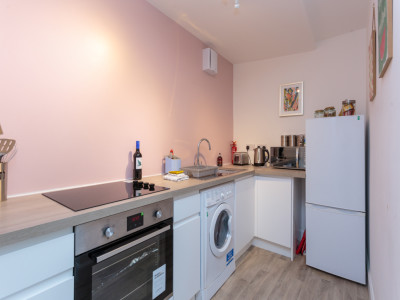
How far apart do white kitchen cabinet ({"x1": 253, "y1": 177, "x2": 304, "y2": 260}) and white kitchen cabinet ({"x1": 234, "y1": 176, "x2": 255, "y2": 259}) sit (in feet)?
0.30

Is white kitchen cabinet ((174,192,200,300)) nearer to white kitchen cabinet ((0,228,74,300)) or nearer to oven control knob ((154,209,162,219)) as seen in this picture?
oven control knob ((154,209,162,219))

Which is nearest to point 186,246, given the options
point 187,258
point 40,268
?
point 187,258

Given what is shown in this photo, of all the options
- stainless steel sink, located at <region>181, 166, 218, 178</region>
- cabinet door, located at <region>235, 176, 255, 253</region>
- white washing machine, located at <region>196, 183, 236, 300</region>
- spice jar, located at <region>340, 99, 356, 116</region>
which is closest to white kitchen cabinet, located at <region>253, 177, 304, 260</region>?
cabinet door, located at <region>235, 176, 255, 253</region>

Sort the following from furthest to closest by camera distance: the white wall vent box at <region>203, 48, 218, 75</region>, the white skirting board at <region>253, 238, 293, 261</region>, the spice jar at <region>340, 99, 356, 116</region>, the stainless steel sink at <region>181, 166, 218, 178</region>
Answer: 1. the white wall vent box at <region>203, 48, 218, 75</region>
2. the white skirting board at <region>253, 238, 293, 261</region>
3. the spice jar at <region>340, 99, 356, 116</region>
4. the stainless steel sink at <region>181, 166, 218, 178</region>

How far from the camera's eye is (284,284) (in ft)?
6.11

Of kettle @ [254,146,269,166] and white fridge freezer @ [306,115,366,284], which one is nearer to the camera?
white fridge freezer @ [306,115,366,284]

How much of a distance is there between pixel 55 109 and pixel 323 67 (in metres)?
2.83

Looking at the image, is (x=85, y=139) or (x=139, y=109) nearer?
(x=85, y=139)

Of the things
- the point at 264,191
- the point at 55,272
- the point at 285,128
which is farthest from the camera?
the point at 285,128

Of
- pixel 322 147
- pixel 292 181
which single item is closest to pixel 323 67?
pixel 322 147

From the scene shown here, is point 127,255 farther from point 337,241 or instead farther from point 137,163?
point 337,241

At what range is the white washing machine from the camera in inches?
64.1

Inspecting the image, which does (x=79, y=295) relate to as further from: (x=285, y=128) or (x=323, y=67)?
(x=323, y=67)

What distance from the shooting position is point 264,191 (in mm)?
2404
